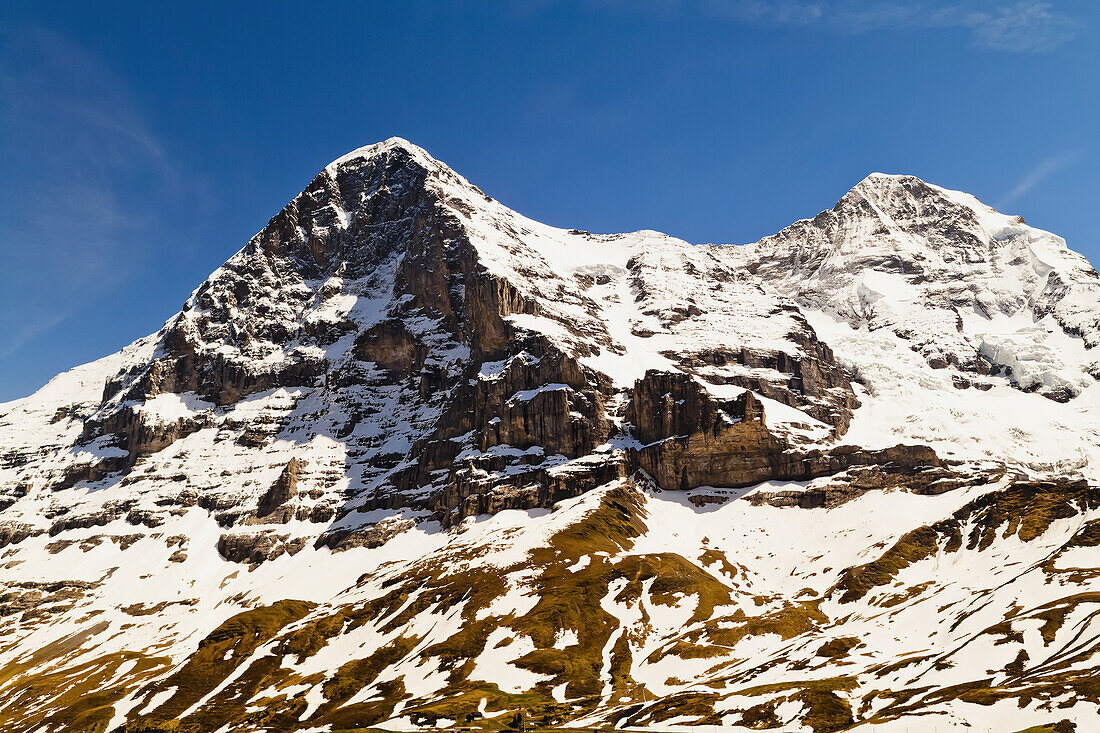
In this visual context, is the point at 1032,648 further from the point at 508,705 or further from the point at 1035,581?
the point at 508,705

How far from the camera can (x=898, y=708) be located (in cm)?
12375

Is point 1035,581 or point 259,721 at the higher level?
point 1035,581

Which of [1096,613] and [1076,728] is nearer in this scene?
[1076,728]

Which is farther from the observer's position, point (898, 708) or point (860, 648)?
point (860, 648)

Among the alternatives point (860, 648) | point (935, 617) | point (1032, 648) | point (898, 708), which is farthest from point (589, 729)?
point (935, 617)

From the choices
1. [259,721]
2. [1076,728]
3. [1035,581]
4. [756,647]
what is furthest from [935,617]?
[259,721]

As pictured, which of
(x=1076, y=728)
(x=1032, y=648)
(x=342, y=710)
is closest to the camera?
(x=1076, y=728)

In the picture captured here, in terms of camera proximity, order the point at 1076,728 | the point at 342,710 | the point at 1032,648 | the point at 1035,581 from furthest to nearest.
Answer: the point at 342,710 < the point at 1035,581 < the point at 1032,648 < the point at 1076,728

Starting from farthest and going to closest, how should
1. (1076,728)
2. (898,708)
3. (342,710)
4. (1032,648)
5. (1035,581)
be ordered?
(342,710), (1035,581), (1032,648), (898,708), (1076,728)

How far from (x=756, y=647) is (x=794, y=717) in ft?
218

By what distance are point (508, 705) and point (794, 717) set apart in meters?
65.9

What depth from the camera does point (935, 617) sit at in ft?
593

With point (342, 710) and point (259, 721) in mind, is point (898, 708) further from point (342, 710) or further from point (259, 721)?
point (259, 721)

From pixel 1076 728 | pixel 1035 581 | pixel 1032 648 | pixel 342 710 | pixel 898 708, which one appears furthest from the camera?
pixel 342 710
